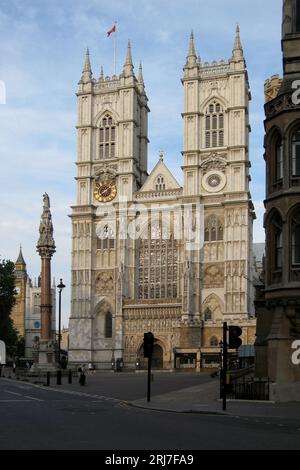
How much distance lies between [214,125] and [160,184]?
9799mm

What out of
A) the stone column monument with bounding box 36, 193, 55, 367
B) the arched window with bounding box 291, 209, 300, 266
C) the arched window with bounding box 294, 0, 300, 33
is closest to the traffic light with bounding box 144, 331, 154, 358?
the arched window with bounding box 291, 209, 300, 266

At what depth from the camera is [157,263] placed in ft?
313

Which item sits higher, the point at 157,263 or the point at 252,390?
the point at 157,263

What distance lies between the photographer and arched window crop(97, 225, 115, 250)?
317 ft

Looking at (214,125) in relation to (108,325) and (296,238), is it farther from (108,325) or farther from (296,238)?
(296,238)

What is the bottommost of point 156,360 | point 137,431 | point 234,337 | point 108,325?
point 156,360

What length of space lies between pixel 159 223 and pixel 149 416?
241ft

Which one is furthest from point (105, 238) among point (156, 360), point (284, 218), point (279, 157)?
point (284, 218)

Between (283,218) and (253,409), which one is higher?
(283,218)

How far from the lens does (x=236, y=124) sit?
304 ft

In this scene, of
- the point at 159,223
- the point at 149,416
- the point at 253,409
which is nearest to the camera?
the point at 149,416

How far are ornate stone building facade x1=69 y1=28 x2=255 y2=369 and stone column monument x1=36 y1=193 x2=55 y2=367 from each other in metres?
19.4
